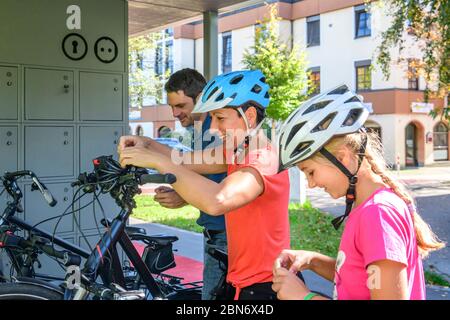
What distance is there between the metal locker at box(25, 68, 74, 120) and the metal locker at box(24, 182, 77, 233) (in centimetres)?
71

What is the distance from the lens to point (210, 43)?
685 cm

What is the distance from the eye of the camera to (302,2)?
29875 millimetres

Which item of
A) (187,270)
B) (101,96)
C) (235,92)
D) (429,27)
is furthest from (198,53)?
(235,92)

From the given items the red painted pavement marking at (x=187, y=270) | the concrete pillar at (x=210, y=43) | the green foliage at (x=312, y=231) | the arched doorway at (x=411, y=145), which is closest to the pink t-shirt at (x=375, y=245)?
the red painted pavement marking at (x=187, y=270)

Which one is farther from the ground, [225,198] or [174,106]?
[174,106]

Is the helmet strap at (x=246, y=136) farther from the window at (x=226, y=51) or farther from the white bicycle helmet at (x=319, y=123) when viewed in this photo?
the window at (x=226, y=51)

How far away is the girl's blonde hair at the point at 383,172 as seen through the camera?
5.61 feet

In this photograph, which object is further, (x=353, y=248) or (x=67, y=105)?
(x=67, y=105)

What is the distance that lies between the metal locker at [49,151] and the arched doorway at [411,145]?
25.6m

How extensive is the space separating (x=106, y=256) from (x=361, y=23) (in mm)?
26995
